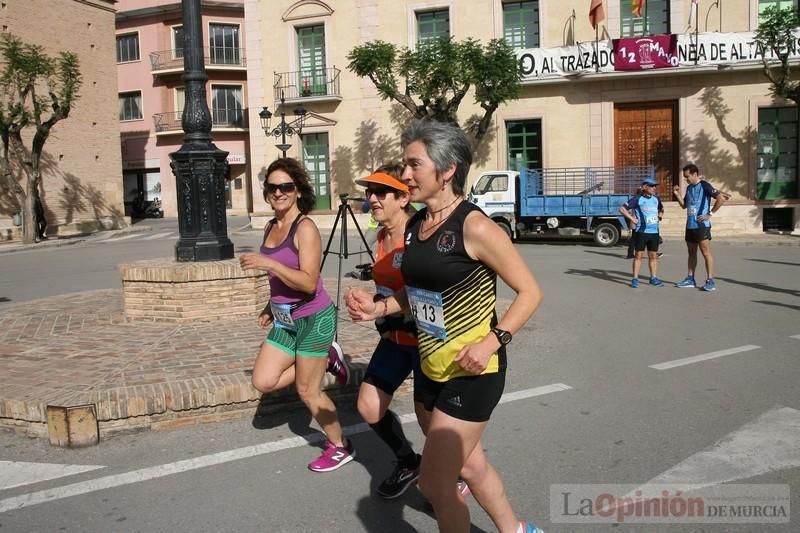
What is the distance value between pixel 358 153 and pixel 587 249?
40.1ft

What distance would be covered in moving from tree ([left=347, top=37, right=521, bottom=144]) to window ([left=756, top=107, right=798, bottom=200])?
27.2 feet

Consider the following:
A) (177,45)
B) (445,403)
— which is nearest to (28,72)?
(177,45)

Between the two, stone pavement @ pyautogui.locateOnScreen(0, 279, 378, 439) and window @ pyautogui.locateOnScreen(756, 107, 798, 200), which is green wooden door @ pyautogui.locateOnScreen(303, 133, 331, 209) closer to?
window @ pyautogui.locateOnScreen(756, 107, 798, 200)

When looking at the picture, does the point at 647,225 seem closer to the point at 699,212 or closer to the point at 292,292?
the point at 699,212

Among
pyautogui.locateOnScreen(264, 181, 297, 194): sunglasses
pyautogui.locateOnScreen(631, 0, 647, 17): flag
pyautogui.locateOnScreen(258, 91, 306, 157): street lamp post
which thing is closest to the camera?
pyautogui.locateOnScreen(264, 181, 297, 194): sunglasses

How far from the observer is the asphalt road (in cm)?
357

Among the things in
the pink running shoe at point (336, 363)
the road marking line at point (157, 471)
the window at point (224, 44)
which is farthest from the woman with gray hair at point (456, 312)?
the window at point (224, 44)

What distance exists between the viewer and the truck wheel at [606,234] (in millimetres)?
19391

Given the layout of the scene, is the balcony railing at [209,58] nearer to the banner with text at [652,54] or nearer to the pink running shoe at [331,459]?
the banner with text at [652,54]

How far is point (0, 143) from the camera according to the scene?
93.7ft

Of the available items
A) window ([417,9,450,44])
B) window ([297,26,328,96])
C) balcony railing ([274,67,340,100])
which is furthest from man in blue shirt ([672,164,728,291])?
window ([297,26,328,96])

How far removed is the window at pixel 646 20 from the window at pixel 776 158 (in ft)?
14.4

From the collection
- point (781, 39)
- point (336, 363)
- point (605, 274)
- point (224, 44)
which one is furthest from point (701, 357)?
point (224, 44)

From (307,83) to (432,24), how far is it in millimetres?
5541
